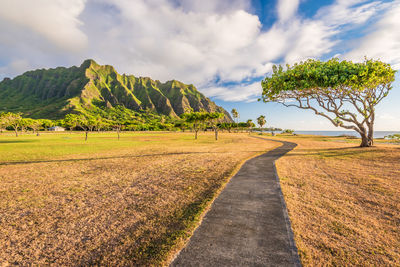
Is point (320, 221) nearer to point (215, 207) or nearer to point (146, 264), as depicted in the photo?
point (215, 207)

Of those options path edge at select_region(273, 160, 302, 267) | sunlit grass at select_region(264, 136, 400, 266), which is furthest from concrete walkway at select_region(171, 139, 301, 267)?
sunlit grass at select_region(264, 136, 400, 266)

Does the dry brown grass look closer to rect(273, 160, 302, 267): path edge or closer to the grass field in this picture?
rect(273, 160, 302, 267): path edge

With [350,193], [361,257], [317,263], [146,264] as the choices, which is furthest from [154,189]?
[350,193]

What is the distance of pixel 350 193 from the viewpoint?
719cm

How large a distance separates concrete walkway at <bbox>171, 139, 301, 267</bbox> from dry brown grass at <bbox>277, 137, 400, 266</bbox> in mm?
400

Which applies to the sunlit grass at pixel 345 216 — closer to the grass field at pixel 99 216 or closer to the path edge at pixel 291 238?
the path edge at pixel 291 238

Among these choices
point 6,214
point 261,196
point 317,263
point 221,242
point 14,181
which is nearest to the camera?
point 317,263

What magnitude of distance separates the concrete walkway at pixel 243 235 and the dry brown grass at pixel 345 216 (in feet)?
1.31

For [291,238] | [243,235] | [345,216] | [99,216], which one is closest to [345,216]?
[345,216]

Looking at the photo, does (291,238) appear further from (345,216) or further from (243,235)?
(345,216)

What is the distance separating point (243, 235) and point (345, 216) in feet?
13.0

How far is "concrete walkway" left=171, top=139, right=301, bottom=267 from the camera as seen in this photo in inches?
133

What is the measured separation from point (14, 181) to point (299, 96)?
98.0ft

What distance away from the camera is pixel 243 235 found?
13.5 feet
